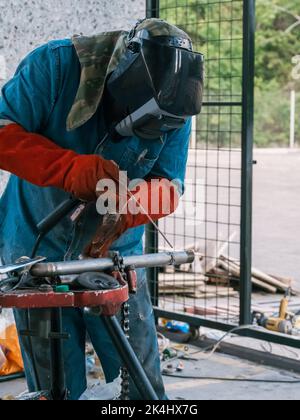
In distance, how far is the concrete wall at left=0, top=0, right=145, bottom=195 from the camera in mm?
4938

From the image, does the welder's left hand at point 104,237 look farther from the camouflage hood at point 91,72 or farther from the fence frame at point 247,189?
the fence frame at point 247,189

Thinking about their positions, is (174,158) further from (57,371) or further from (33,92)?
(57,371)

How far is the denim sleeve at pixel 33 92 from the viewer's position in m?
2.96

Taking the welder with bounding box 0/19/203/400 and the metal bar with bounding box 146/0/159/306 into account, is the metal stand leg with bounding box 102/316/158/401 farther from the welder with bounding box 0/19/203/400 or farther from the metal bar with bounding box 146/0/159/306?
the metal bar with bounding box 146/0/159/306

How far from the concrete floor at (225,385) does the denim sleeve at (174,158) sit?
1709 millimetres

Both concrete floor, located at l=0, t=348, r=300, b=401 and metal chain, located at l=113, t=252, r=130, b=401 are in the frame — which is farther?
concrete floor, located at l=0, t=348, r=300, b=401

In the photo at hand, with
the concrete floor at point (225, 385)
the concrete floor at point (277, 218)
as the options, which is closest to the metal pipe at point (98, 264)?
the concrete floor at point (225, 385)

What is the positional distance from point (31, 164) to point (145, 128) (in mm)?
392

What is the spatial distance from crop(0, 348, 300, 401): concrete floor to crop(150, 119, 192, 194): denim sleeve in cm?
171

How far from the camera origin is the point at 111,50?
10.2 feet

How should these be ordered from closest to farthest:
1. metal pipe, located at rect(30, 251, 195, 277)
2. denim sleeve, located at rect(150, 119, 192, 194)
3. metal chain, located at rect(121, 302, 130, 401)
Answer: metal pipe, located at rect(30, 251, 195, 277)
metal chain, located at rect(121, 302, 130, 401)
denim sleeve, located at rect(150, 119, 192, 194)

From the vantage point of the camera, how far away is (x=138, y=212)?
308cm

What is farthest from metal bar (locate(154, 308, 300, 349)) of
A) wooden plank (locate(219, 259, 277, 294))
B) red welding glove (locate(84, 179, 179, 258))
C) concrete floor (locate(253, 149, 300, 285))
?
concrete floor (locate(253, 149, 300, 285))

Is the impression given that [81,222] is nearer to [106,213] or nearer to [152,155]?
[106,213]
